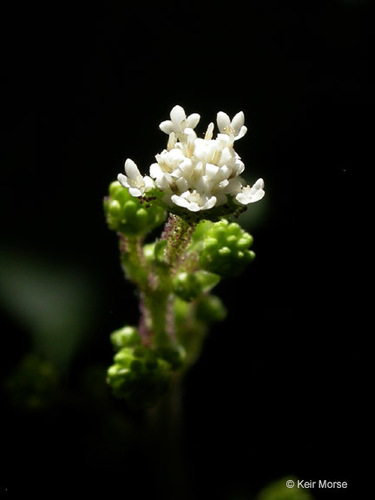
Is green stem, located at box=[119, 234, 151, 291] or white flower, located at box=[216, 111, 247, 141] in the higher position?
white flower, located at box=[216, 111, 247, 141]

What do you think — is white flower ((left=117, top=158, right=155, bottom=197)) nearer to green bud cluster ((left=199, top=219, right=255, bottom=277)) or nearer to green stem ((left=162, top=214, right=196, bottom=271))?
green stem ((left=162, top=214, right=196, bottom=271))

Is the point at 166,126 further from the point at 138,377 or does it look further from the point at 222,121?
the point at 138,377

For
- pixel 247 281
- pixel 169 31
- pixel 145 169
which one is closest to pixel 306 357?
pixel 247 281

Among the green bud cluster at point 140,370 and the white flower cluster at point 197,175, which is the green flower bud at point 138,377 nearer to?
the green bud cluster at point 140,370

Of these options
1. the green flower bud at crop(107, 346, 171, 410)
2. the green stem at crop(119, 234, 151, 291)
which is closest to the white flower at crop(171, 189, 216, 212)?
the green stem at crop(119, 234, 151, 291)

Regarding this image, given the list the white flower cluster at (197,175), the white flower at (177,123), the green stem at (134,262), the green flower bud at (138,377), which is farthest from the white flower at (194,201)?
the green flower bud at (138,377)

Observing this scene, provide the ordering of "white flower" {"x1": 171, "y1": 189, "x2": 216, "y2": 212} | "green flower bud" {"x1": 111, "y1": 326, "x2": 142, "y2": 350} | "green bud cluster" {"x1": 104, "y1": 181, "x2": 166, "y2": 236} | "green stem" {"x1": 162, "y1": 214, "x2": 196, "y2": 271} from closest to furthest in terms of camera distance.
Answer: "white flower" {"x1": 171, "y1": 189, "x2": 216, "y2": 212}, "green stem" {"x1": 162, "y1": 214, "x2": 196, "y2": 271}, "green bud cluster" {"x1": 104, "y1": 181, "x2": 166, "y2": 236}, "green flower bud" {"x1": 111, "y1": 326, "x2": 142, "y2": 350}
